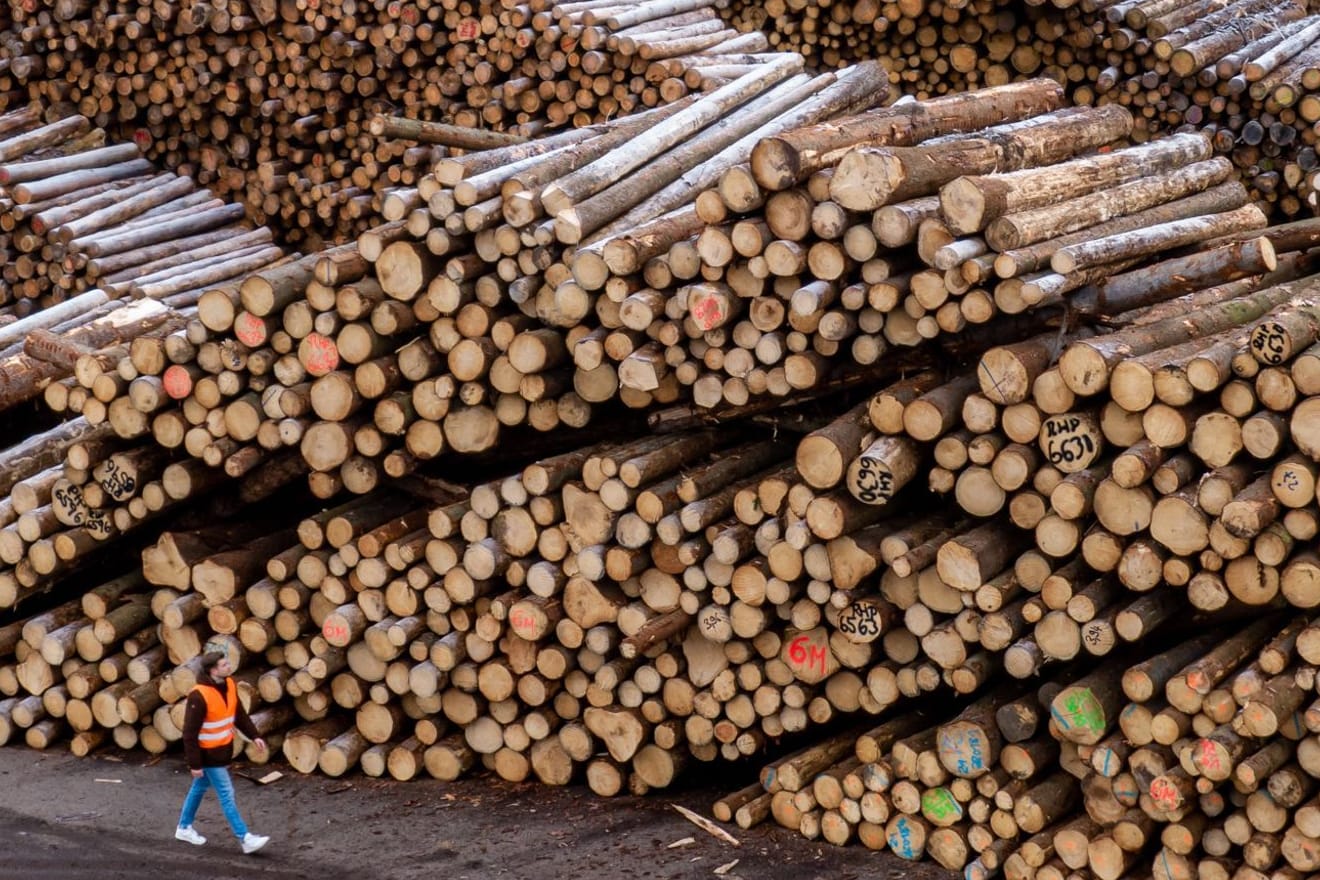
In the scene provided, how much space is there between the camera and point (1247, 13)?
13797 mm

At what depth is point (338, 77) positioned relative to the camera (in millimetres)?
13633

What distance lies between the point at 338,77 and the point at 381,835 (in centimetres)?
746

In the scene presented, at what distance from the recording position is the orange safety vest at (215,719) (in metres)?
7.89

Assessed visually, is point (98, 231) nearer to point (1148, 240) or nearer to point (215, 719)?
point (215, 719)

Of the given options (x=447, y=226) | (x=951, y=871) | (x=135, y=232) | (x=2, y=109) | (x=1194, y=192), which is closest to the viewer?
(x=951, y=871)

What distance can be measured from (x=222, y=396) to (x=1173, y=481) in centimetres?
480

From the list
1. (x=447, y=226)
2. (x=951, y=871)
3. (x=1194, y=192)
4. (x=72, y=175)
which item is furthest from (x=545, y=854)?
(x=72, y=175)

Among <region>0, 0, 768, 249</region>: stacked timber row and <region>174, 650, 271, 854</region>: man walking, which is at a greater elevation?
<region>0, 0, 768, 249</region>: stacked timber row

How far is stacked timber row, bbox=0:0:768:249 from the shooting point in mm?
12422

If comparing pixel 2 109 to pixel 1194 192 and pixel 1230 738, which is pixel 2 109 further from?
pixel 1230 738

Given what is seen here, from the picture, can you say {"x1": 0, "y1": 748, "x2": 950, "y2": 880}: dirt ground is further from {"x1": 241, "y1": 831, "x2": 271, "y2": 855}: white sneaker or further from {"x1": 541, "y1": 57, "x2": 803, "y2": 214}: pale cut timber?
{"x1": 541, "y1": 57, "x2": 803, "y2": 214}: pale cut timber

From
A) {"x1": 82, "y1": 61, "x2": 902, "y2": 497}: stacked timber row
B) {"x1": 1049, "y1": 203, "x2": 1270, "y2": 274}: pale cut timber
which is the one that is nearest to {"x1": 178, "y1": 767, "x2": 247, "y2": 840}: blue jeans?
{"x1": 82, "y1": 61, "x2": 902, "y2": 497}: stacked timber row

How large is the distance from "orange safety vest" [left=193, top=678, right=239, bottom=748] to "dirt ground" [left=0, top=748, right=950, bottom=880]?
0.55 m

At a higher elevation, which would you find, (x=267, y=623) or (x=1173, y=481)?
(x=1173, y=481)
